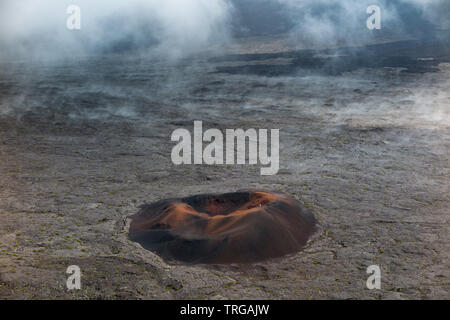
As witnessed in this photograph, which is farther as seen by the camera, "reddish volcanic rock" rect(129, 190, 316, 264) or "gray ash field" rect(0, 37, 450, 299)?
"reddish volcanic rock" rect(129, 190, 316, 264)

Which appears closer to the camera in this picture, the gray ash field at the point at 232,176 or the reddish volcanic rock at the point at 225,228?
the gray ash field at the point at 232,176

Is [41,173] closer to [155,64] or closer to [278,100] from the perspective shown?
[278,100]

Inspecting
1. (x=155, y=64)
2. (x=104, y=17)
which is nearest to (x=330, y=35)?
(x=155, y=64)

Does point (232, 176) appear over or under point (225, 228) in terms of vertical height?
over

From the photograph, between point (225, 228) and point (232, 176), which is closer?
point (225, 228)
